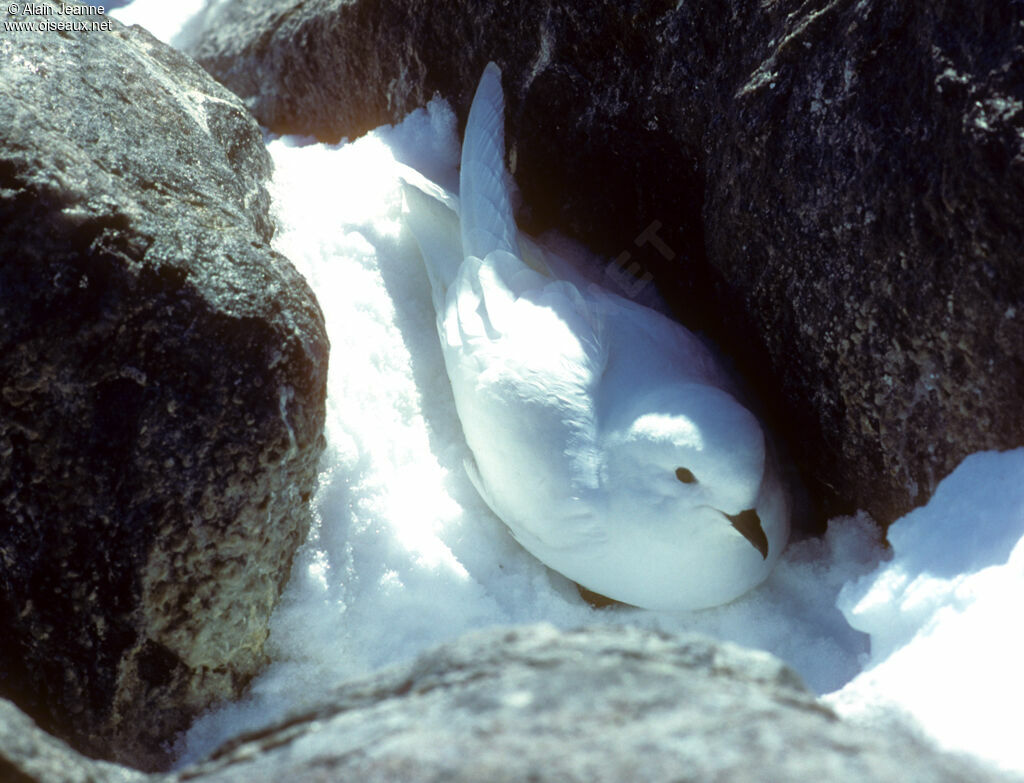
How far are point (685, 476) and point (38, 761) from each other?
1.23 m

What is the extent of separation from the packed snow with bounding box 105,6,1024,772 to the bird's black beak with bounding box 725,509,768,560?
178 millimetres

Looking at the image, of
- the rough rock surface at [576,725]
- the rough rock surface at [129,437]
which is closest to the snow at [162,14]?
the rough rock surface at [129,437]

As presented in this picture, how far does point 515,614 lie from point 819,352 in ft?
2.85

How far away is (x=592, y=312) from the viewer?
2.05m

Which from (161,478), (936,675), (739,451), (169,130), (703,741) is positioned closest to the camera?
(703,741)

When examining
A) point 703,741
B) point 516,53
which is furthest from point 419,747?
point 516,53

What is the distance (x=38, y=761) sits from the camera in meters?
1.03

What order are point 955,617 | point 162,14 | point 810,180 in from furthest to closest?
point 162,14 < point 810,180 < point 955,617

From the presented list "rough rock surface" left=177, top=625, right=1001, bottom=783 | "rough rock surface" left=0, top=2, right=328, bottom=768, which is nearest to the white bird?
"rough rock surface" left=0, top=2, right=328, bottom=768

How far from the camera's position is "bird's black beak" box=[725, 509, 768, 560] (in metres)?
1.71

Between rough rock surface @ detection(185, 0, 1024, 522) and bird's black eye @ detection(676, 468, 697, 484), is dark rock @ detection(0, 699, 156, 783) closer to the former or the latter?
bird's black eye @ detection(676, 468, 697, 484)

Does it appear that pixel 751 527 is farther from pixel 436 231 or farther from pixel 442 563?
pixel 436 231

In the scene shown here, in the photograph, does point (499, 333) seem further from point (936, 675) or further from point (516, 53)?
point (936, 675)

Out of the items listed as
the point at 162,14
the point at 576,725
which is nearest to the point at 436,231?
the point at 576,725
